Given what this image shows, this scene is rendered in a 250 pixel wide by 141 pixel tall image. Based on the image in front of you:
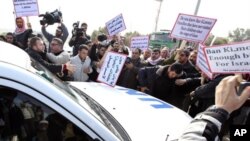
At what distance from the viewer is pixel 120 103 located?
358 cm

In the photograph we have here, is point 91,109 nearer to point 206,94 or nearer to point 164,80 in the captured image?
point 206,94

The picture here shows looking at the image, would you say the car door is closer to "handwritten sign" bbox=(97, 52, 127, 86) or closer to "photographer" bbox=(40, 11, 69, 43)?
"handwritten sign" bbox=(97, 52, 127, 86)

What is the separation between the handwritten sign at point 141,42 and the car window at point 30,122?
7.36m

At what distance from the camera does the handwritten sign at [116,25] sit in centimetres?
869

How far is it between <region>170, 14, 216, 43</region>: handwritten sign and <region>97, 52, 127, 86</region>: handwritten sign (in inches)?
94.2

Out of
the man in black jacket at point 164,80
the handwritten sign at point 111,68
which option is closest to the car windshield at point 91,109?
the handwritten sign at point 111,68

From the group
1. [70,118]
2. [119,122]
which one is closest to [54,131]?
[70,118]

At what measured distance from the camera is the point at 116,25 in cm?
876

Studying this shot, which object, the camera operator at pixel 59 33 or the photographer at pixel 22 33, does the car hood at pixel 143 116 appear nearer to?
the photographer at pixel 22 33

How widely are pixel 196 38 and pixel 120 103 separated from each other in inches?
158

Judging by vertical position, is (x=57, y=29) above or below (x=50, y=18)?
below

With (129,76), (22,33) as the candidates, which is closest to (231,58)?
(129,76)

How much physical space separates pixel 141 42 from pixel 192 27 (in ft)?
7.89

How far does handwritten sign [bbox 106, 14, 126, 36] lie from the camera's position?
342 inches
